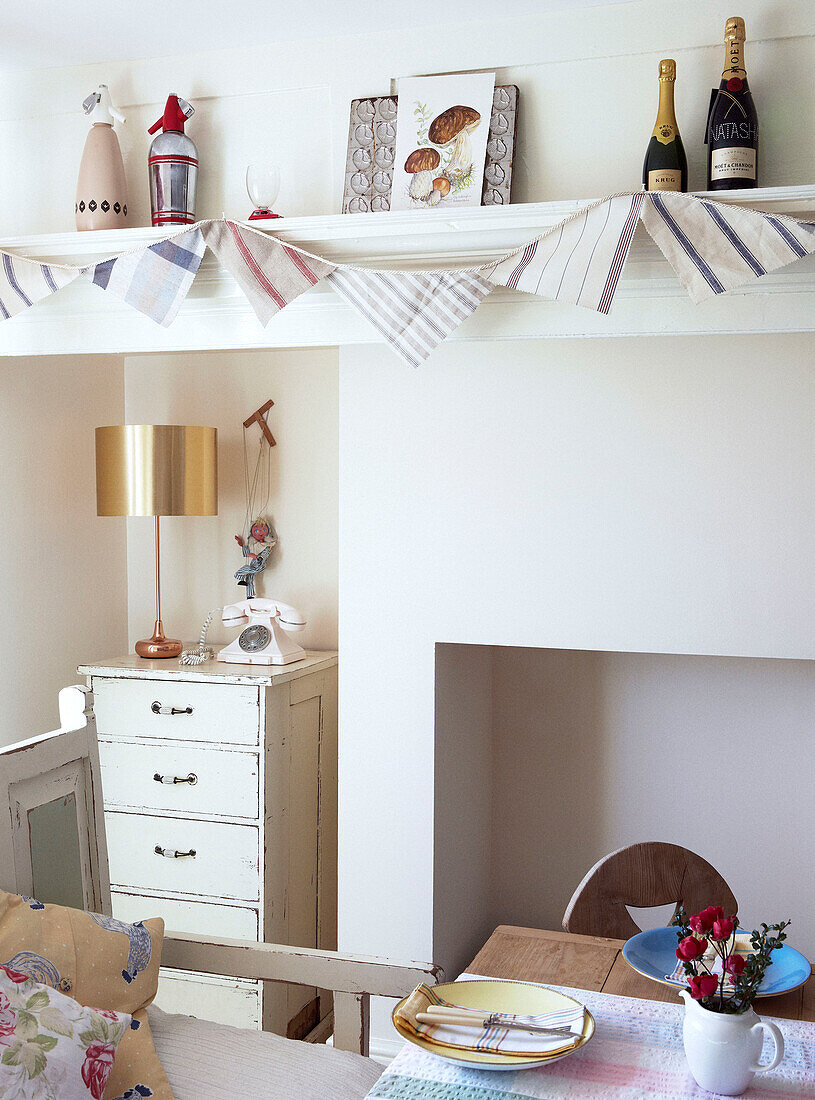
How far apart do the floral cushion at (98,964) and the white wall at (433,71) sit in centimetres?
149

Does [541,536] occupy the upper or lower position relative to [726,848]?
upper

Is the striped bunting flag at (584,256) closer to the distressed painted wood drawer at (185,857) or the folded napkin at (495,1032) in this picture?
the folded napkin at (495,1032)

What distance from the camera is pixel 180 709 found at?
255 cm

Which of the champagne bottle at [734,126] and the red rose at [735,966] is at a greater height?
the champagne bottle at [734,126]

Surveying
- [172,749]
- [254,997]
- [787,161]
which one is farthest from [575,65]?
[254,997]

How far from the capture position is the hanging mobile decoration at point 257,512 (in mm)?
3006

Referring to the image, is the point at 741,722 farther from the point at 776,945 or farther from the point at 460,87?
the point at 460,87

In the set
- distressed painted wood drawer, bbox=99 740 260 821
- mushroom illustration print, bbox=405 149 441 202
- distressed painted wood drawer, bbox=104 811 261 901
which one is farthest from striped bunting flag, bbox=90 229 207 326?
distressed painted wood drawer, bbox=104 811 261 901

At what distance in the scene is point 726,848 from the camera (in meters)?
2.61

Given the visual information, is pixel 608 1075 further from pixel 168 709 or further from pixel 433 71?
pixel 433 71

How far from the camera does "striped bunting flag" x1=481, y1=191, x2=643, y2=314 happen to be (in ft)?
5.94

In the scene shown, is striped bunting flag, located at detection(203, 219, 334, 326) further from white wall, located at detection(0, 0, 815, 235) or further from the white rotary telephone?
the white rotary telephone

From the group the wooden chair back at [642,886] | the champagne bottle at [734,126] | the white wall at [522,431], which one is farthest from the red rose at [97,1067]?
the champagne bottle at [734,126]

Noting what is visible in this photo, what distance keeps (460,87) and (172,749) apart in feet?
5.54
